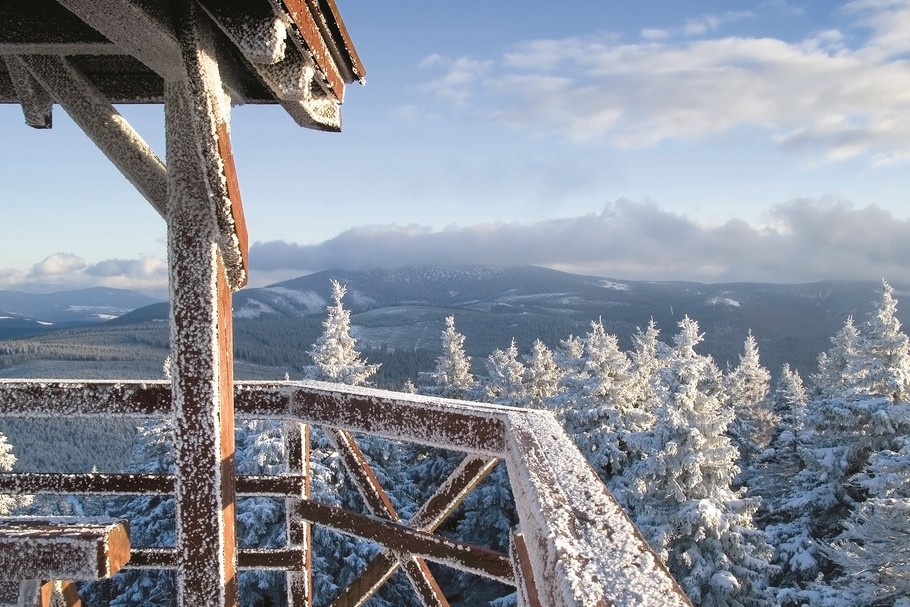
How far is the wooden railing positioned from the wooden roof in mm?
1273

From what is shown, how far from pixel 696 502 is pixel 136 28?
1513 cm

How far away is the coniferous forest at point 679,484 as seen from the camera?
13.9m

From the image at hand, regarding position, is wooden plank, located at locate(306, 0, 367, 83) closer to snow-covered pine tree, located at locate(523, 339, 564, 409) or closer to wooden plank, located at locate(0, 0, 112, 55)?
wooden plank, located at locate(0, 0, 112, 55)

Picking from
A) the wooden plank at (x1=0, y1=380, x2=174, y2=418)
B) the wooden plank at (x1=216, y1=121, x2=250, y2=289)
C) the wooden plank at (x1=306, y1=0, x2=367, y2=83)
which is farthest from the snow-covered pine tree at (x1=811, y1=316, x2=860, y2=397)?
the wooden plank at (x1=216, y1=121, x2=250, y2=289)

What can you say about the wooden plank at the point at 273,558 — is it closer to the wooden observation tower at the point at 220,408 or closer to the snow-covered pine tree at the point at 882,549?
the wooden observation tower at the point at 220,408

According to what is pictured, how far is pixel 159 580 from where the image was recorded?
1527 centimetres

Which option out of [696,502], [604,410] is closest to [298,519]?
[696,502]

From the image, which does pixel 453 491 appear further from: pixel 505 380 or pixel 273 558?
pixel 505 380

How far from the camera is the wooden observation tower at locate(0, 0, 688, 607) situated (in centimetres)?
138

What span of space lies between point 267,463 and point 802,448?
16603 millimetres

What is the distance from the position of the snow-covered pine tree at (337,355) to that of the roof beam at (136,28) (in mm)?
16388

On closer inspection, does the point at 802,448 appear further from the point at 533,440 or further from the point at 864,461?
the point at 533,440

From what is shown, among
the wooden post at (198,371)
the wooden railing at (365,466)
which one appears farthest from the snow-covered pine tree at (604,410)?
the wooden post at (198,371)

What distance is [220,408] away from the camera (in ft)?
7.15
